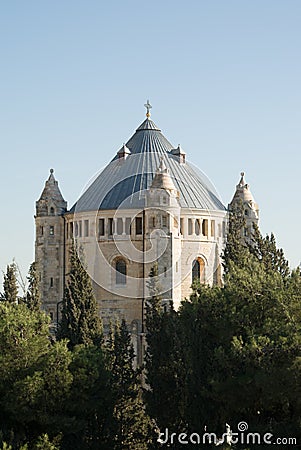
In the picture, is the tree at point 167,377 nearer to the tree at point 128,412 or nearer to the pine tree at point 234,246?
the tree at point 128,412

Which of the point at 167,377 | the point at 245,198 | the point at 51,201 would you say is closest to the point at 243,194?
the point at 245,198

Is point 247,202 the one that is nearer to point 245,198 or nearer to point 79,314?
point 245,198

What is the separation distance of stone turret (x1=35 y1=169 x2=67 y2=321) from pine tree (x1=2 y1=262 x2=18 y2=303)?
10.1m

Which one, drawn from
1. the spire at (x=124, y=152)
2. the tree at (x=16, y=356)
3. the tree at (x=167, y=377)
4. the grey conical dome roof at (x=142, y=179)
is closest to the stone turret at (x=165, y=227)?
the grey conical dome roof at (x=142, y=179)

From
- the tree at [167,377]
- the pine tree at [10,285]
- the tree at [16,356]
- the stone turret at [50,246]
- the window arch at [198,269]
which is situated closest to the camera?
the tree at [16,356]

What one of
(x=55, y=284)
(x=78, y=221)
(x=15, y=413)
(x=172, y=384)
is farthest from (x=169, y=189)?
(x=15, y=413)

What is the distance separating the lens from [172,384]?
3331cm

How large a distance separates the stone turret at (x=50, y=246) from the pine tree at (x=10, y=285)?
10.1 metres

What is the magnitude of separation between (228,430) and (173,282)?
75.2ft

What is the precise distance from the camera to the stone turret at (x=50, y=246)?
186 feet

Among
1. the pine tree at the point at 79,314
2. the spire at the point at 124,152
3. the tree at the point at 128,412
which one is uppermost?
the spire at the point at 124,152

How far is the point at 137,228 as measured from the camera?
173 ft

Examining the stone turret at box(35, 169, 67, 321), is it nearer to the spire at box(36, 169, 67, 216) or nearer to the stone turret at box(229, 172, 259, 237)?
the spire at box(36, 169, 67, 216)

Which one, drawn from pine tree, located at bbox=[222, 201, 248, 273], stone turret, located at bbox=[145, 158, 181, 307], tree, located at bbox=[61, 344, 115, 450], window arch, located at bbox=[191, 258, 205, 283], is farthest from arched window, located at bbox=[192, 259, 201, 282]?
tree, located at bbox=[61, 344, 115, 450]
